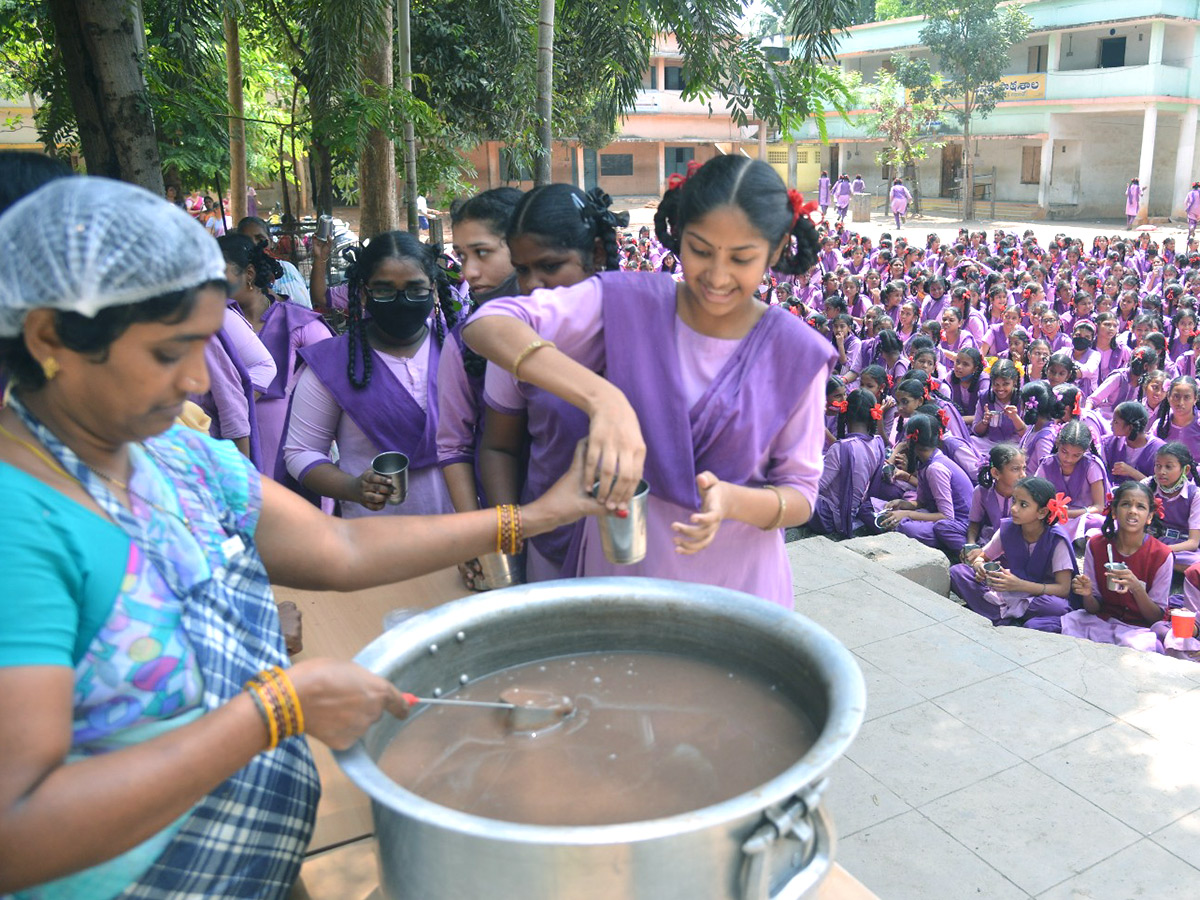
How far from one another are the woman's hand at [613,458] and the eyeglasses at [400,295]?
1453mm

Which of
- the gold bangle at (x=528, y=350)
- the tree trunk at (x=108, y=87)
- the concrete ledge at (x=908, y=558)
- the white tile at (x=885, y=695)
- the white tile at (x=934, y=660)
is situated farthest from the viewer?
the concrete ledge at (x=908, y=558)

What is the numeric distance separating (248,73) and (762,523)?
1390 cm

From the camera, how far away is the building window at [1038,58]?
27.6 metres

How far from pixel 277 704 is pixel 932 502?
6.13m

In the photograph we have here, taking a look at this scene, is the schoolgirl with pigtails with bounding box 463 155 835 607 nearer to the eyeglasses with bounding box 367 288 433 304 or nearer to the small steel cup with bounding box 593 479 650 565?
the small steel cup with bounding box 593 479 650 565

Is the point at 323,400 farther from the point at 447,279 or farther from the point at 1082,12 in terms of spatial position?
the point at 1082,12

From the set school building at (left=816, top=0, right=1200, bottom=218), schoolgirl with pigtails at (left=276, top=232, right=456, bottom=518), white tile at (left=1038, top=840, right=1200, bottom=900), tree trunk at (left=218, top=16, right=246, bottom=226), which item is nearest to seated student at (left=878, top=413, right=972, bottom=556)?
white tile at (left=1038, top=840, right=1200, bottom=900)

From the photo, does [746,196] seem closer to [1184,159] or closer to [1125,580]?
[1125,580]

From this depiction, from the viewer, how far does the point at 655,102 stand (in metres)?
31.5

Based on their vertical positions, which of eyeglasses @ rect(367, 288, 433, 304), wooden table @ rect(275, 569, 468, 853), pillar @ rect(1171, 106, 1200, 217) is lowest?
wooden table @ rect(275, 569, 468, 853)

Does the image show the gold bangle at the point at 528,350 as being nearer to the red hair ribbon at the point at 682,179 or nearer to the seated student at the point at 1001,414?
the red hair ribbon at the point at 682,179

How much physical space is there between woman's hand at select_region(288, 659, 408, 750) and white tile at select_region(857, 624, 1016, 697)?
119 inches

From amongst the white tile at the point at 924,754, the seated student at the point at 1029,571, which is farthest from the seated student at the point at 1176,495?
the white tile at the point at 924,754

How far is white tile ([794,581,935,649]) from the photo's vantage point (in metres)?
4.09
